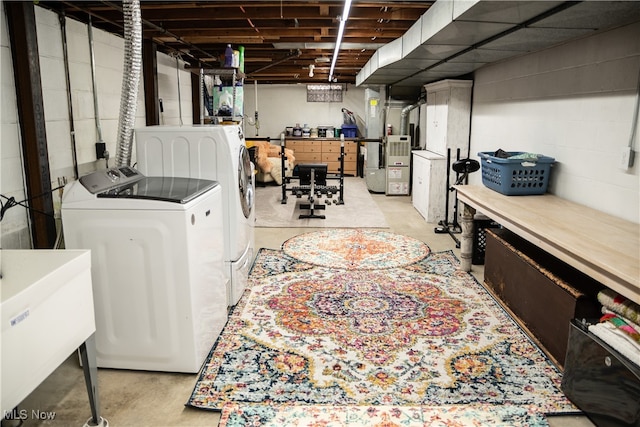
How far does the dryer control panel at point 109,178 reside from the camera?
2.46m

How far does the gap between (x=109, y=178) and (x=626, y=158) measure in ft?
10.1

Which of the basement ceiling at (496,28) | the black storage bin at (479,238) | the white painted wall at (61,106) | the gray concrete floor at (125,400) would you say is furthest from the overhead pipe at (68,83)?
the black storage bin at (479,238)

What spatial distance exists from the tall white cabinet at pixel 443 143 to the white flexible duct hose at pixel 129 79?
3.86m

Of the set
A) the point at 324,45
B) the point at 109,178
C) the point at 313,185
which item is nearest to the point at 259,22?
the point at 324,45

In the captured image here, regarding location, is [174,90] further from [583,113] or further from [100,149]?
[583,113]

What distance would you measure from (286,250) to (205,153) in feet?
6.59

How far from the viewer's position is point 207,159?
319cm

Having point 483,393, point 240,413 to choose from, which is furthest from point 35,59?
point 483,393

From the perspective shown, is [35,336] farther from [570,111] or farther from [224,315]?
[570,111]

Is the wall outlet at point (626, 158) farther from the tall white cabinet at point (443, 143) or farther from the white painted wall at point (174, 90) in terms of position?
the white painted wall at point (174, 90)

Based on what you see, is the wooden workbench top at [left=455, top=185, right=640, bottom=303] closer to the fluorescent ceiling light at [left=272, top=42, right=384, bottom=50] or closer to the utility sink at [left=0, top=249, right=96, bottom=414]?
the utility sink at [left=0, top=249, right=96, bottom=414]

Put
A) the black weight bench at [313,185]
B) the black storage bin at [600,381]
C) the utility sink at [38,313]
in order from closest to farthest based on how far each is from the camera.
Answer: the utility sink at [38,313] → the black storage bin at [600,381] → the black weight bench at [313,185]

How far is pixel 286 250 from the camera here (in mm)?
4969

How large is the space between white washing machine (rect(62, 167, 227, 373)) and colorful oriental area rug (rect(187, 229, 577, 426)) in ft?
1.09
